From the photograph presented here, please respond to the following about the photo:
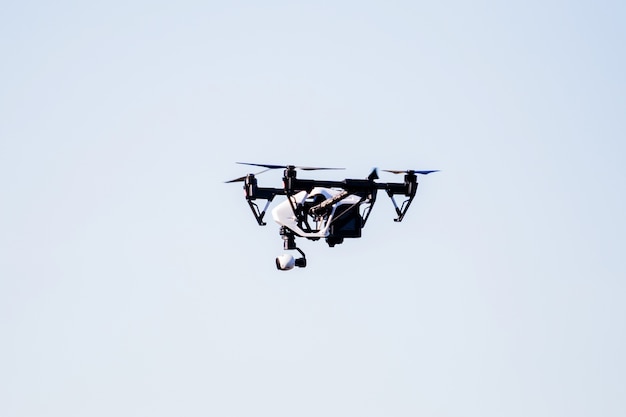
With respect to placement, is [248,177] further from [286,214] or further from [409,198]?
[409,198]

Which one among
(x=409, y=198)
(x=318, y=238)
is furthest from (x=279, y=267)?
(x=409, y=198)

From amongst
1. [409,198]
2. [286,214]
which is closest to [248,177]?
[286,214]
